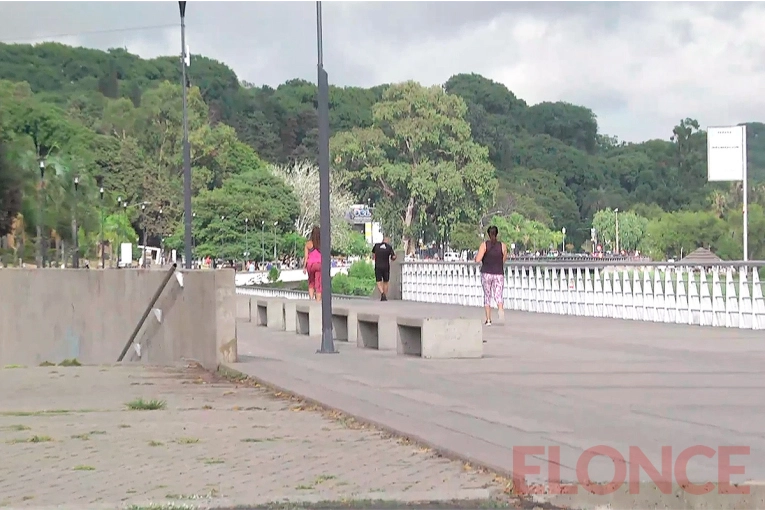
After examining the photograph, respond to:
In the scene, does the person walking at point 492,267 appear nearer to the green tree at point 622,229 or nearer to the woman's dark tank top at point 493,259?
the woman's dark tank top at point 493,259

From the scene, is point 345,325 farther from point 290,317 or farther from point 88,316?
point 88,316

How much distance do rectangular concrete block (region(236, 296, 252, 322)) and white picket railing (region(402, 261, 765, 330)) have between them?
26.4 feet

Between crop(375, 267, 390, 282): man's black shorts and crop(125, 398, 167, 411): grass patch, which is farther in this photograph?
crop(375, 267, 390, 282): man's black shorts

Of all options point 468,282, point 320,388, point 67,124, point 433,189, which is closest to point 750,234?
point 433,189

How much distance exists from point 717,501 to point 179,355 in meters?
14.8

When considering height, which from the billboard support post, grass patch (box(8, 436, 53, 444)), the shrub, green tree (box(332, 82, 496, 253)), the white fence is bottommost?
the white fence

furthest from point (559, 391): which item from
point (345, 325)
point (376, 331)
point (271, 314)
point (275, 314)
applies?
point (271, 314)

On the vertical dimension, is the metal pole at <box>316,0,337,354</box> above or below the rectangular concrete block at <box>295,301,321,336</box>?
above

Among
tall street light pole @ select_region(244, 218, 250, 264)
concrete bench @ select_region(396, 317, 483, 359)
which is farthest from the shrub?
concrete bench @ select_region(396, 317, 483, 359)

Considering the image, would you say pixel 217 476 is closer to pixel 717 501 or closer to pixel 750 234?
pixel 717 501

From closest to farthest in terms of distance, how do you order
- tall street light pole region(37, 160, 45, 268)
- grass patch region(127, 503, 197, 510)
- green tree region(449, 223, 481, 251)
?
grass patch region(127, 503, 197, 510) → tall street light pole region(37, 160, 45, 268) → green tree region(449, 223, 481, 251)

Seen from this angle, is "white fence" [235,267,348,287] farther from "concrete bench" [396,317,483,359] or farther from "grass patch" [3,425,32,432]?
"grass patch" [3,425,32,432]

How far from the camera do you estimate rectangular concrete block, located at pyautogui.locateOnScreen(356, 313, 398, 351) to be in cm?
2272

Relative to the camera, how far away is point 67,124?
145500 mm
